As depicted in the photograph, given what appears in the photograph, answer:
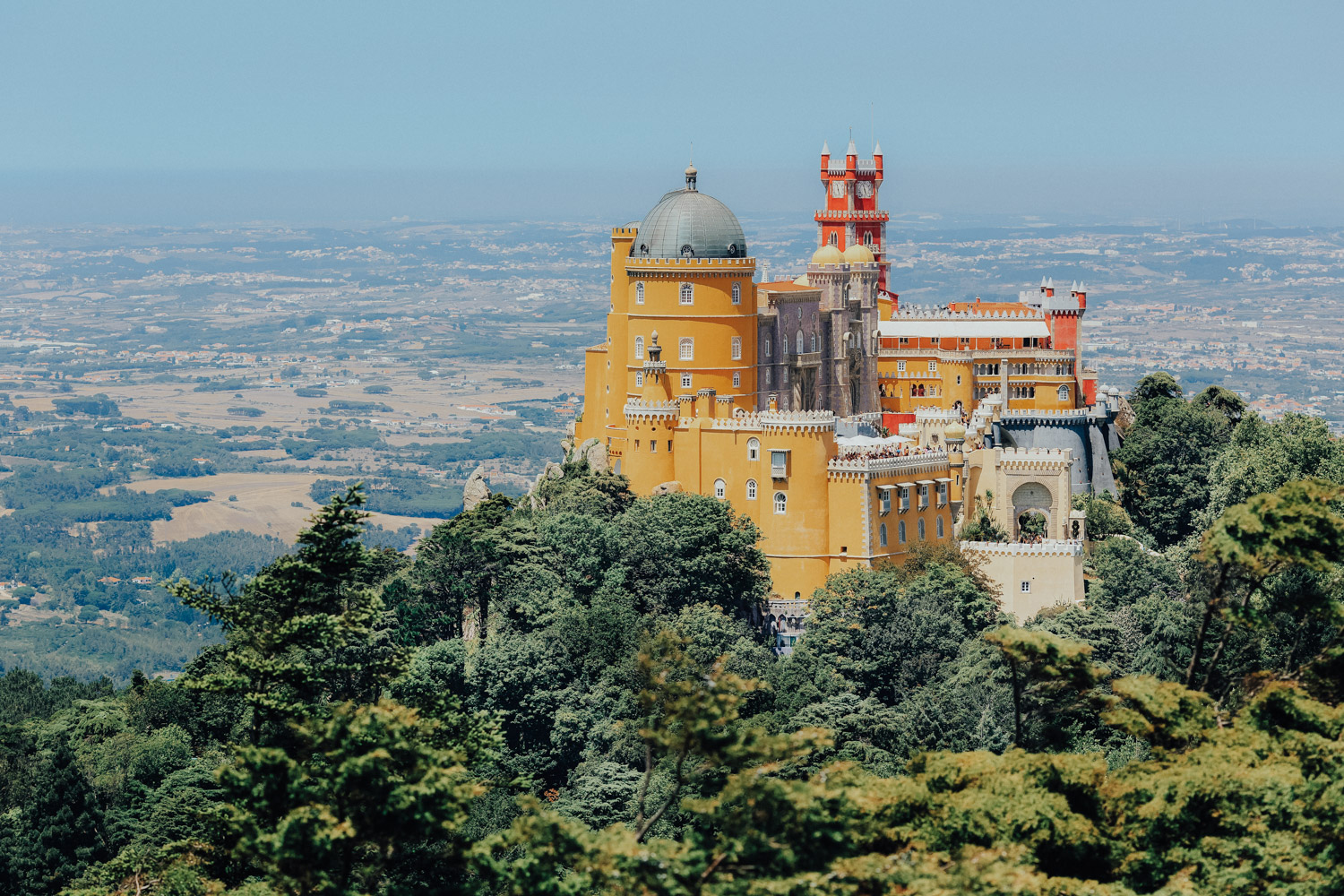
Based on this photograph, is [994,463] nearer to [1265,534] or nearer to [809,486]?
[809,486]

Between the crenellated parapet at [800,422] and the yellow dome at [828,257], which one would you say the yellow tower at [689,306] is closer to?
Answer: the crenellated parapet at [800,422]

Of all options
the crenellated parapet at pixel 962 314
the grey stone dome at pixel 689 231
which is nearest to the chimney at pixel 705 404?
the grey stone dome at pixel 689 231

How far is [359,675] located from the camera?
67438 mm

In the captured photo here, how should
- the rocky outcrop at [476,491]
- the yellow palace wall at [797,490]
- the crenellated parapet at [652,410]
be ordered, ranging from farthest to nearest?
the rocky outcrop at [476,491] < the crenellated parapet at [652,410] < the yellow palace wall at [797,490]

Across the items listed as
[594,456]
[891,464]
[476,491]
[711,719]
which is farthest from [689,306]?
[711,719]

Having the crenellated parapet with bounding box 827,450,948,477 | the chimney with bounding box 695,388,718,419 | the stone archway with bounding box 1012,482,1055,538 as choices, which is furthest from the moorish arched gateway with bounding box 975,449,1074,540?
the chimney with bounding box 695,388,718,419

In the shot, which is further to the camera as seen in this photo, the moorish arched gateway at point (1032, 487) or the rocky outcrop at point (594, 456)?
the moorish arched gateway at point (1032, 487)

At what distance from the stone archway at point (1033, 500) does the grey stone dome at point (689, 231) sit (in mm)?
16656

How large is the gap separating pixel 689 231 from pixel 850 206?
27.3m

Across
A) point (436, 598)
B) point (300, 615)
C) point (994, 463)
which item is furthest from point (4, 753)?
point (994, 463)

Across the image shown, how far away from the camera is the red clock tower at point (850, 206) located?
11725 cm

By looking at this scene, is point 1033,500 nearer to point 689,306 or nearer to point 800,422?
point 800,422

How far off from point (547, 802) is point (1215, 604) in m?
27.2

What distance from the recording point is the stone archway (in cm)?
9188
